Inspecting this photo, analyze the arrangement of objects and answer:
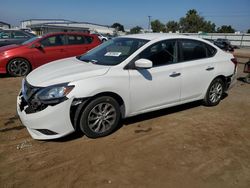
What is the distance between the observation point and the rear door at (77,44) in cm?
970

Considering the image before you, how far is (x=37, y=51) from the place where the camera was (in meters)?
9.01

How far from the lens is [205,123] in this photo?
5035 mm

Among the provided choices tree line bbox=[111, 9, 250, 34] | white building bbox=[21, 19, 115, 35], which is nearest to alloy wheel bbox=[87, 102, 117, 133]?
white building bbox=[21, 19, 115, 35]

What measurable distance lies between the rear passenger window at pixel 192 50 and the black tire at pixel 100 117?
1.81 metres

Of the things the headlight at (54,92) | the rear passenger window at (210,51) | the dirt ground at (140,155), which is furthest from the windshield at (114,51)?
the rear passenger window at (210,51)

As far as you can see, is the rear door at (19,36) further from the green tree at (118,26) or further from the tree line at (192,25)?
the green tree at (118,26)

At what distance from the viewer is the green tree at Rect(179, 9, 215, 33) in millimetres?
84000

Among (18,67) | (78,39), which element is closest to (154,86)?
(18,67)

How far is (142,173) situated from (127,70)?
172 centimetres

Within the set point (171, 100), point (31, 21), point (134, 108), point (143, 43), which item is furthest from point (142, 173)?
point (31, 21)

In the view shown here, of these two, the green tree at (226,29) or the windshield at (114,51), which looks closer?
the windshield at (114,51)

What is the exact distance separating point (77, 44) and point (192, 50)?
5652 millimetres

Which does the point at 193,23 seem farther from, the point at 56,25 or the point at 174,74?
the point at 174,74

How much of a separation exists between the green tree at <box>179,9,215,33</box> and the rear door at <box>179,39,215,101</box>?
83.5m
